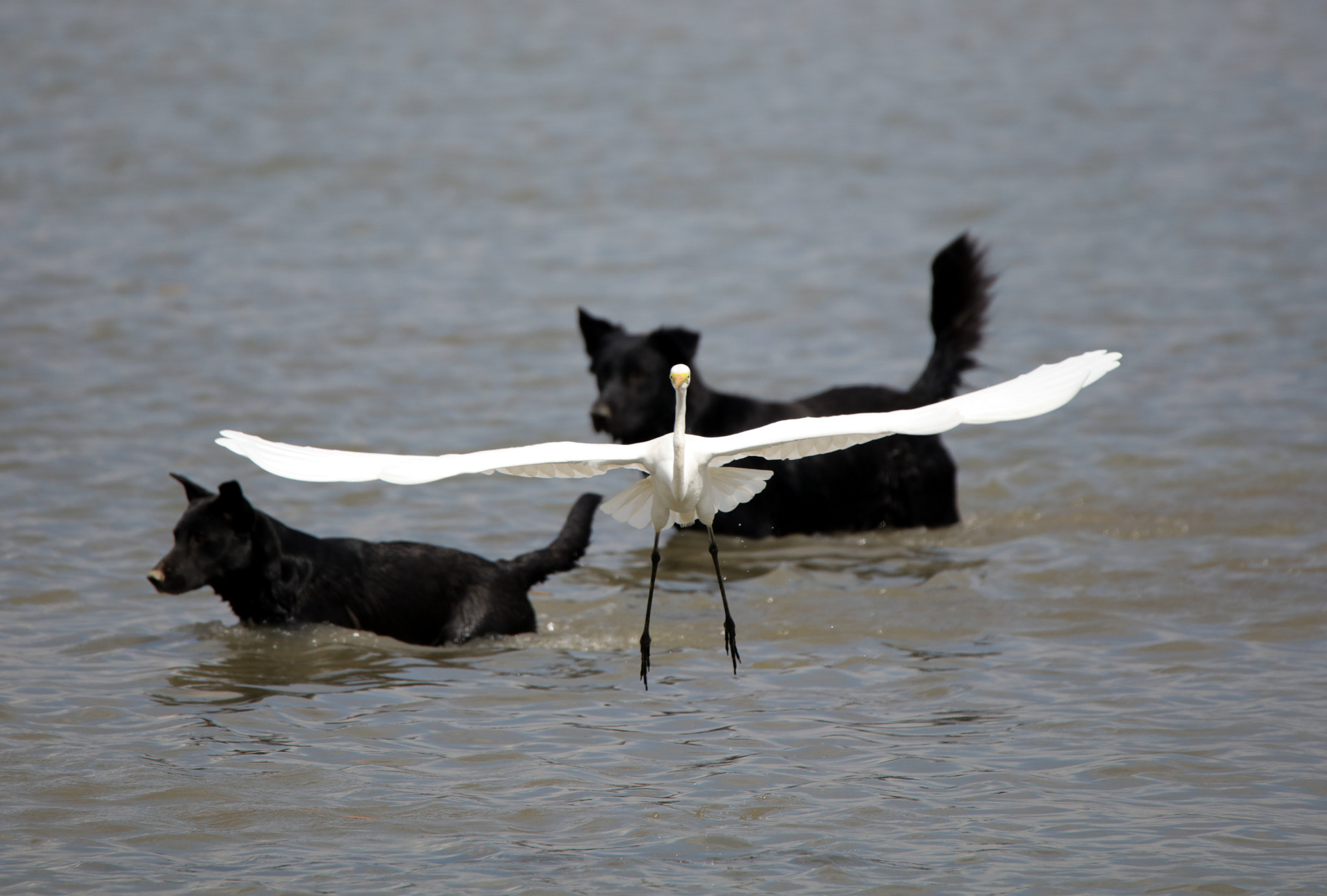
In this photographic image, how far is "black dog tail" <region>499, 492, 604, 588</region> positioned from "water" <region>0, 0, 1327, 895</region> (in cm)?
32

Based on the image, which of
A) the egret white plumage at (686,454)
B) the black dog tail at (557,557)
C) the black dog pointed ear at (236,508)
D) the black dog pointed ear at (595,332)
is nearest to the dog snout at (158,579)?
the black dog pointed ear at (236,508)

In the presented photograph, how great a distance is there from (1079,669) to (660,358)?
291 centimetres

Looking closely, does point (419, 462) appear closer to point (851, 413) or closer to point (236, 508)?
point (236, 508)

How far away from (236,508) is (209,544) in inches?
7.1

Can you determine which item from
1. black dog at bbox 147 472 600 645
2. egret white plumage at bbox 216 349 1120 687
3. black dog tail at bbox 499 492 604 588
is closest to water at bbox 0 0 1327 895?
black dog at bbox 147 472 600 645

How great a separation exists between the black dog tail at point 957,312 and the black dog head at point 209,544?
386 cm

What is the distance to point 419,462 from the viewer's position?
4859 mm

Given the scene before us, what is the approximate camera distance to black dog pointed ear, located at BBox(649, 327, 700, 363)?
25.3 feet

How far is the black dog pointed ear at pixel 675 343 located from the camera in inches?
304

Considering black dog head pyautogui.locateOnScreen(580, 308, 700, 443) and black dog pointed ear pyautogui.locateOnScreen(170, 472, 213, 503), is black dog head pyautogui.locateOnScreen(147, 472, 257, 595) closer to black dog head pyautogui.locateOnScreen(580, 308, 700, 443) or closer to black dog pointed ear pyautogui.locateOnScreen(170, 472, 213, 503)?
black dog pointed ear pyautogui.locateOnScreen(170, 472, 213, 503)

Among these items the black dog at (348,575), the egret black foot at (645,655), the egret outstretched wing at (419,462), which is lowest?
the egret black foot at (645,655)

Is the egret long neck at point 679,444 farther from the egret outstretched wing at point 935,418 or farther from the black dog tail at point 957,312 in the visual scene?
the black dog tail at point 957,312

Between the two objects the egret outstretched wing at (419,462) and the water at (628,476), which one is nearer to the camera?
the water at (628,476)

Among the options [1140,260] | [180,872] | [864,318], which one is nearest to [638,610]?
[180,872]
